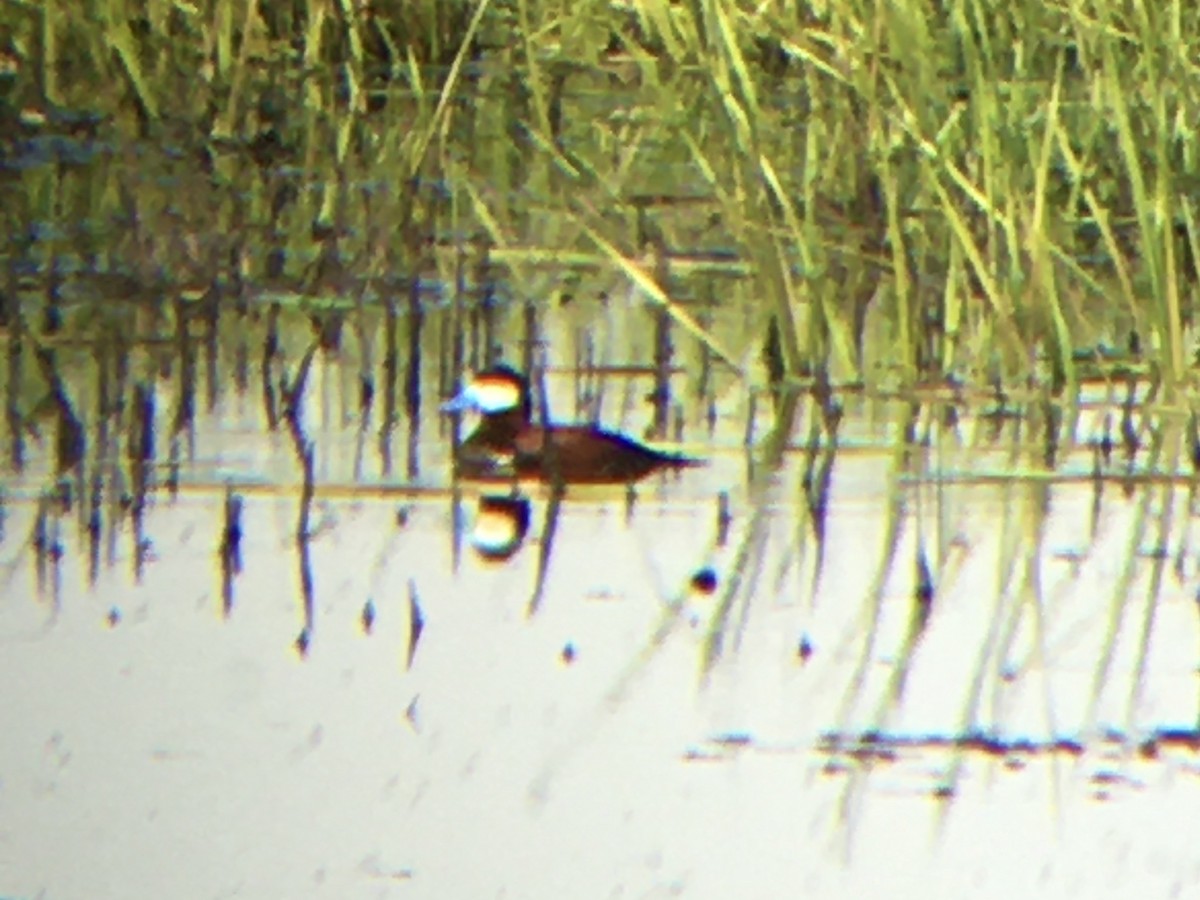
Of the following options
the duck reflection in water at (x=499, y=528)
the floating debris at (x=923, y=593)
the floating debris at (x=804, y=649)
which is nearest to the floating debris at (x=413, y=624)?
the duck reflection in water at (x=499, y=528)

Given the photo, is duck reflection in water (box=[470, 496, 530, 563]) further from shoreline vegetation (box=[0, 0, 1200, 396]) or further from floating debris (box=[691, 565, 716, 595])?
shoreline vegetation (box=[0, 0, 1200, 396])

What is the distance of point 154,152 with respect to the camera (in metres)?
8.52

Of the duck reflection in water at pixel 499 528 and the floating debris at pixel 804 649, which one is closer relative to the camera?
the floating debris at pixel 804 649

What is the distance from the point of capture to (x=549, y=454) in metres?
5.79

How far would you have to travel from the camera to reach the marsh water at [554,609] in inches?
151

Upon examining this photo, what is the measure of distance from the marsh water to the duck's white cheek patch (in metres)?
0.09

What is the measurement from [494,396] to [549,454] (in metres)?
0.40

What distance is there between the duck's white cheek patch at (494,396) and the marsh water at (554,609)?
91 mm

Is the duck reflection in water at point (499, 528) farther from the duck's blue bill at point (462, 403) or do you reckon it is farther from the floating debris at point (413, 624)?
the duck's blue bill at point (462, 403)

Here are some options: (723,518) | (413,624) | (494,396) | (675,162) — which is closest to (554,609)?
(413,624)

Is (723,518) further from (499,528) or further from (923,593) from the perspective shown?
(923,593)

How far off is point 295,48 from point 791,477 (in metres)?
4.04

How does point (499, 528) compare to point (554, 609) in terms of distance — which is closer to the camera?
point (554, 609)

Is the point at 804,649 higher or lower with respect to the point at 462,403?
lower
